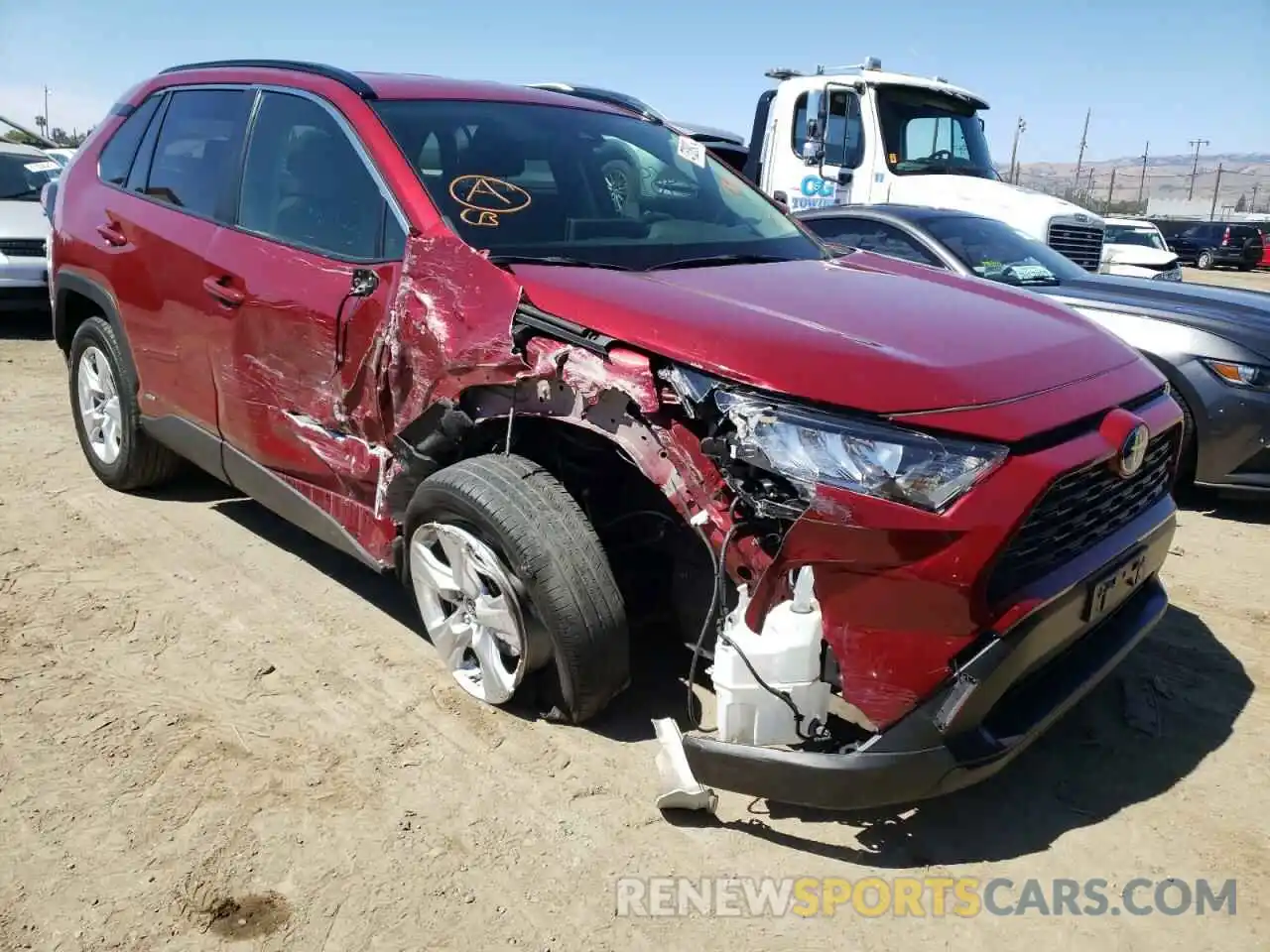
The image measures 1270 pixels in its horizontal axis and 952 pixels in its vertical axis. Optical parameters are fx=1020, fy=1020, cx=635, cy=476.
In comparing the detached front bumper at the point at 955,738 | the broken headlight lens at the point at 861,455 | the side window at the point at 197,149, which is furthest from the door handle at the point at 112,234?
the detached front bumper at the point at 955,738

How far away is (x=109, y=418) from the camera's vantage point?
483cm

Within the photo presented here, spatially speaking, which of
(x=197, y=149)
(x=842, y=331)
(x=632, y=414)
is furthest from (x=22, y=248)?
(x=842, y=331)

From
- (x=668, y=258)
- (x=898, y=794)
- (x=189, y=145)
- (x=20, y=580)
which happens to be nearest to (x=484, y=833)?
(x=898, y=794)

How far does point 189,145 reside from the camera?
164 inches

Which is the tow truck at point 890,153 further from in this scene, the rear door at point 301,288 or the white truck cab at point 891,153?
the rear door at point 301,288

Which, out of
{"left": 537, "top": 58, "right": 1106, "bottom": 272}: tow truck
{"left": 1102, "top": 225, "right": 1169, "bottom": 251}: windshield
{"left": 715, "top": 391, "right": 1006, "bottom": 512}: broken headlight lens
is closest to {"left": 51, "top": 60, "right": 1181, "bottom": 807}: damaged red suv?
{"left": 715, "top": 391, "right": 1006, "bottom": 512}: broken headlight lens

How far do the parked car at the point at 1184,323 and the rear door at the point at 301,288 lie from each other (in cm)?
308

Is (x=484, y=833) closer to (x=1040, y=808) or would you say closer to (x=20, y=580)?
(x=1040, y=808)

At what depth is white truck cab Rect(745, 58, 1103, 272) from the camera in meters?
9.07

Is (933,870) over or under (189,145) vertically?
under

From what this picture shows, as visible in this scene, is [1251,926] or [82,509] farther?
[82,509]

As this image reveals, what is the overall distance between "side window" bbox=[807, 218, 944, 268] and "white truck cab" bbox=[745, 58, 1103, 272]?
8.14ft

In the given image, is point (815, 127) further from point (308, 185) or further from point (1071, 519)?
point (1071, 519)

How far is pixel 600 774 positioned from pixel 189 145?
3.08 metres
